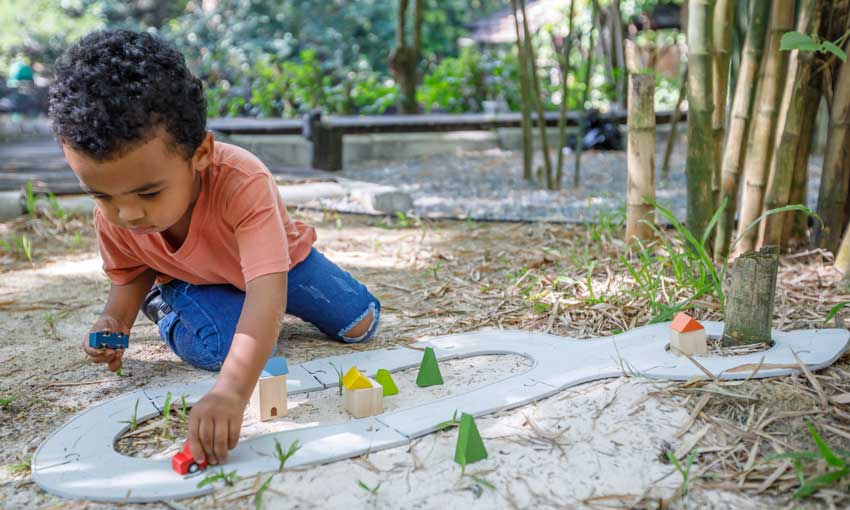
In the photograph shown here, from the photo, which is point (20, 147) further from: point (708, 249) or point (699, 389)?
point (699, 389)

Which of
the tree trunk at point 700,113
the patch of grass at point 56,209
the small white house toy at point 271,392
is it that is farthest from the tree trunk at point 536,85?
the small white house toy at point 271,392

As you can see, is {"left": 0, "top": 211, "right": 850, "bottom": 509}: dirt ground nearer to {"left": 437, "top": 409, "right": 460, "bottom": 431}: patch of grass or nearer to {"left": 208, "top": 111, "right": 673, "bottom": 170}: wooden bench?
{"left": 437, "top": 409, "right": 460, "bottom": 431}: patch of grass

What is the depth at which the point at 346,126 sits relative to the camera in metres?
6.97

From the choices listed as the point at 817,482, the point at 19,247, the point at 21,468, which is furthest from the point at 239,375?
the point at 19,247

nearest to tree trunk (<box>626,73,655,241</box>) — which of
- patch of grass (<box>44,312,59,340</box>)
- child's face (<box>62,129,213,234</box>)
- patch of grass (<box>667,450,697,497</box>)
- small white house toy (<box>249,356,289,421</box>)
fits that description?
patch of grass (<box>667,450,697,497</box>)

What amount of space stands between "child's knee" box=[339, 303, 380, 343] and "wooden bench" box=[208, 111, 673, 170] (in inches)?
158

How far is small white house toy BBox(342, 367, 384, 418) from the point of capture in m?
1.84

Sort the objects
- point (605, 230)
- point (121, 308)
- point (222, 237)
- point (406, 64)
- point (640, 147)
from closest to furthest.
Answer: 1. point (222, 237)
2. point (121, 308)
3. point (640, 147)
4. point (605, 230)
5. point (406, 64)

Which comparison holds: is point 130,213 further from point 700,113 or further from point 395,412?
point 700,113

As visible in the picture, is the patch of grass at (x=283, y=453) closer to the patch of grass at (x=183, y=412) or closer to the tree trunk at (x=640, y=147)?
the patch of grass at (x=183, y=412)

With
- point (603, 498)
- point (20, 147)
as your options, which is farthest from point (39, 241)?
point (20, 147)

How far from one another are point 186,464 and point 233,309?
76 centimetres

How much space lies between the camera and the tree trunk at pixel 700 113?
9.06ft

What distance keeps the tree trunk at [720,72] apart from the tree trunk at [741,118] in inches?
1.7
